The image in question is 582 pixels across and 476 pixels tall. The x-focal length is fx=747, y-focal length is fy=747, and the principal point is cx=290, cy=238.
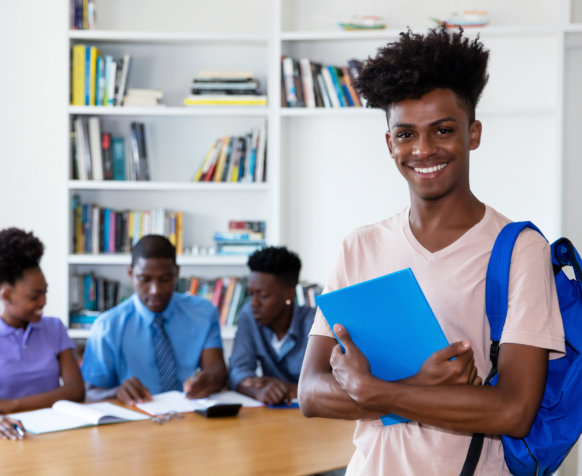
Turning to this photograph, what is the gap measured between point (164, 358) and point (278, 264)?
628 millimetres

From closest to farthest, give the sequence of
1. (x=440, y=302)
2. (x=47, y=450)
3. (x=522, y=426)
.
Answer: (x=522, y=426), (x=440, y=302), (x=47, y=450)

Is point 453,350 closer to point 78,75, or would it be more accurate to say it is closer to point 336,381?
point 336,381

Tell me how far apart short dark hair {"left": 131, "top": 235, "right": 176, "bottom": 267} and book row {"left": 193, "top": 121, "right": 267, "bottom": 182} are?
0.95 m

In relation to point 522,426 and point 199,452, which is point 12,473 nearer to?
point 199,452

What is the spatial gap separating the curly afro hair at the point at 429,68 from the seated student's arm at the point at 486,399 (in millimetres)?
424

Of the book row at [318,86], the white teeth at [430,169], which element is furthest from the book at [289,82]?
the white teeth at [430,169]

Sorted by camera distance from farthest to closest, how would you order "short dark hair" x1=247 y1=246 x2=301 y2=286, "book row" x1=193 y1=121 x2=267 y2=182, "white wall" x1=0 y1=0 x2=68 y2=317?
1. "white wall" x1=0 y1=0 x2=68 y2=317
2. "book row" x1=193 y1=121 x2=267 y2=182
3. "short dark hair" x1=247 y1=246 x2=301 y2=286

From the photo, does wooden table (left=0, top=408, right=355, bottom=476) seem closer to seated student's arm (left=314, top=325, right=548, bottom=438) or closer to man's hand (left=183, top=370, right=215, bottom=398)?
man's hand (left=183, top=370, right=215, bottom=398)

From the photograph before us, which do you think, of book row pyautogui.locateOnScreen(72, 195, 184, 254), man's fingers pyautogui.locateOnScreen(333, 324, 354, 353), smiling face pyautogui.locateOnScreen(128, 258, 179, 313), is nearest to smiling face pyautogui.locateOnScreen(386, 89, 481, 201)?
man's fingers pyautogui.locateOnScreen(333, 324, 354, 353)

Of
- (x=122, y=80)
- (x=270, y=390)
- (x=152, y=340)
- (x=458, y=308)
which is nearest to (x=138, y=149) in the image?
(x=122, y=80)

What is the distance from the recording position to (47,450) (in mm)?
2125

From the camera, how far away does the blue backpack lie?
1.12 m

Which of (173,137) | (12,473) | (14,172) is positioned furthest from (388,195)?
(12,473)

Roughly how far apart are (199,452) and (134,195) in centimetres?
239
